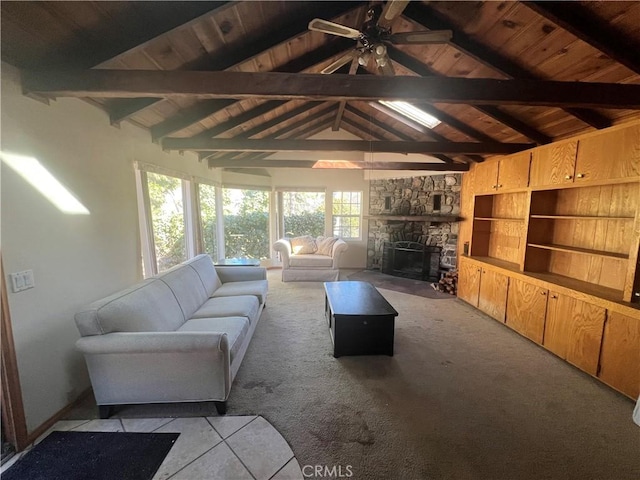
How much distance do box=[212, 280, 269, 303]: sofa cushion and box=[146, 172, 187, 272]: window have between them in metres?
→ 0.81

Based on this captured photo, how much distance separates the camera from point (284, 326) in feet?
11.0

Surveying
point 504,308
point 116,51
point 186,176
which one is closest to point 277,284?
point 186,176

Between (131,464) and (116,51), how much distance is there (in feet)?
8.33

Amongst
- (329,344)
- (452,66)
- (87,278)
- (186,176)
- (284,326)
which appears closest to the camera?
(87,278)

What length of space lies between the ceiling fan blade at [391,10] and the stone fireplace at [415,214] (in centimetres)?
395

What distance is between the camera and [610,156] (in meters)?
2.40

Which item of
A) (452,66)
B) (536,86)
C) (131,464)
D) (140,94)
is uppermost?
(452,66)

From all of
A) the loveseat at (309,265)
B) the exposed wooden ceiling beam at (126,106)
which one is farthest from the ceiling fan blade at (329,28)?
the loveseat at (309,265)

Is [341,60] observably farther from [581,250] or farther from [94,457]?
[94,457]

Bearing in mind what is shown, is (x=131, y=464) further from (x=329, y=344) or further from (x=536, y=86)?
(x=536, y=86)

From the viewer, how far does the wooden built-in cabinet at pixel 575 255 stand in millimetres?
2223

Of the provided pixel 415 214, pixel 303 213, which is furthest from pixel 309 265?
pixel 415 214

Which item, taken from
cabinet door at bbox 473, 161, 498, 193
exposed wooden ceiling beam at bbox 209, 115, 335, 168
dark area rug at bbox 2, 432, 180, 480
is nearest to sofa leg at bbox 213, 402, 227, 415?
dark area rug at bbox 2, 432, 180, 480

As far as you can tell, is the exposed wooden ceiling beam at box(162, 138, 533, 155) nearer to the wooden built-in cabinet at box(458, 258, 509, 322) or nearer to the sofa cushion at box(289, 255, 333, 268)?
the wooden built-in cabinet at box(458, 258, 509, 322)
